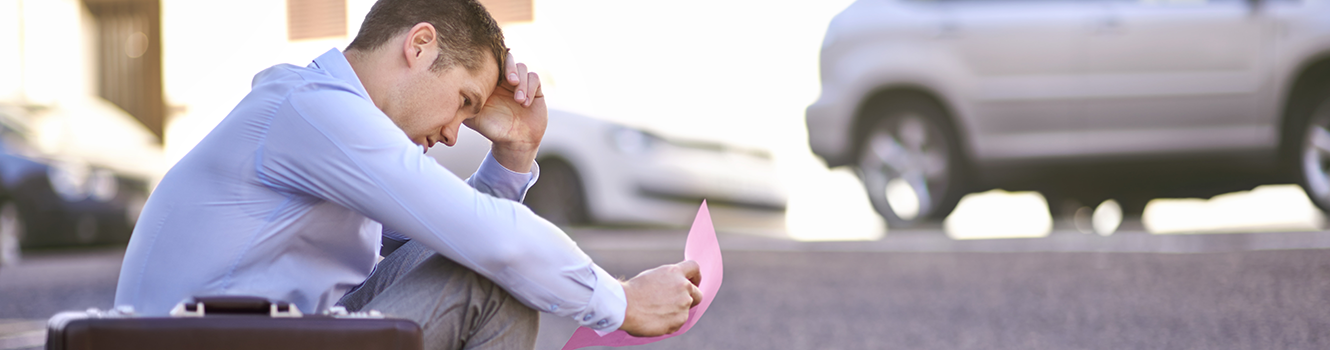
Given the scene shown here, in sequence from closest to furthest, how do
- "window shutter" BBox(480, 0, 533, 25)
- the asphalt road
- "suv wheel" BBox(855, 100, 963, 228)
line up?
the asphalt road < "suv wheel" BBox(855, 100, 963, 228) < "window shutter" BBox(480, 0, 533, 25)

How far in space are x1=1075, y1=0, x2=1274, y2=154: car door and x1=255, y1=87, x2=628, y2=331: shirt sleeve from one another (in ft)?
16.7

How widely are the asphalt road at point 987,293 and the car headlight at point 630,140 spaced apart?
618 mm

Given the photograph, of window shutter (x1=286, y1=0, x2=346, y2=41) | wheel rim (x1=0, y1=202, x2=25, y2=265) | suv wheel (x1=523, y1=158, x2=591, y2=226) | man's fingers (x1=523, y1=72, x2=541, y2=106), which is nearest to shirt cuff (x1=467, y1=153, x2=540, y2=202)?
man's fingers (x1=523, y1=72, x2=541, y2=106)

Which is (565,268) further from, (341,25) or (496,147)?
(341,25)

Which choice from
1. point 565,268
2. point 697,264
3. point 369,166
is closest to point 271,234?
point 369,166

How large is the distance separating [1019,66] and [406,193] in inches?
202

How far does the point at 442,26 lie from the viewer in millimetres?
1642

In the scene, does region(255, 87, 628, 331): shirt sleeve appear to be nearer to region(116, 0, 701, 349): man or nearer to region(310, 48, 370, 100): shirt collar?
region(116, 0, 701, 349): man

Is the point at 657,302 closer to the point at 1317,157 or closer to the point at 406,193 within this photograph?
the point at 406,193

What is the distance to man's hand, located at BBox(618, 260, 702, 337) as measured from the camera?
1553mm

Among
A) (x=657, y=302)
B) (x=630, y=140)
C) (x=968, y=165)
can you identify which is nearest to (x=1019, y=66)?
(x=968, y=165)

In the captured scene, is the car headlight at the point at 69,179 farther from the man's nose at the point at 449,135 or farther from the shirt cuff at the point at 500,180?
the man's nose at the point at 449,135

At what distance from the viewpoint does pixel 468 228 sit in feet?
4.56

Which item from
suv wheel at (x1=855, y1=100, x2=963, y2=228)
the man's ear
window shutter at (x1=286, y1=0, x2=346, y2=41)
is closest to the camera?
the man's ear
